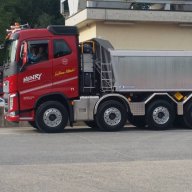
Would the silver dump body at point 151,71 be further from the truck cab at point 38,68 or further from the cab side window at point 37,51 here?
the cab side window at point 37,51

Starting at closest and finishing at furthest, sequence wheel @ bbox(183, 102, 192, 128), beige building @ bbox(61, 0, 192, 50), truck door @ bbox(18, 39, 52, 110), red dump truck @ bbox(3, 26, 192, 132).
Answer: truck door @ bbox(18, 39, 52, 110) < red dump truck @ bbox(3, 26, 192, 132) < wheel @ bbox(183, 102, 192, 128) < beige building @ bbox(61, 0, 192, 50)

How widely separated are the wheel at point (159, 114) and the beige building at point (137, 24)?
304 inches

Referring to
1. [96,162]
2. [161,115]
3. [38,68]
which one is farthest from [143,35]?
[96,162]

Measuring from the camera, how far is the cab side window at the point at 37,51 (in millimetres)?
18203

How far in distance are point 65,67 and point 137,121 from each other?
12.7 feet

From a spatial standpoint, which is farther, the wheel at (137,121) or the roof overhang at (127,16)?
the roof overhang at (127,16)

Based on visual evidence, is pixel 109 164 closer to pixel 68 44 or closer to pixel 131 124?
pixel 68 44

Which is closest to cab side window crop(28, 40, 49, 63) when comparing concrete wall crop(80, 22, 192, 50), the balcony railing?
concrete wall crop(80, 22, 192, 50)

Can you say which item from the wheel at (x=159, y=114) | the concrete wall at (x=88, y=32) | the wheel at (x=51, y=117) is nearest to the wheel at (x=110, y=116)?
the wheel at (x=159, y=114)

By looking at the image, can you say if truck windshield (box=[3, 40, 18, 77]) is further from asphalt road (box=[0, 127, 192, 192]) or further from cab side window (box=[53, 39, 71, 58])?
asphalt road (box=[0, 127, 192, 192])

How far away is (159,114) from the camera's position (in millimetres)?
19641

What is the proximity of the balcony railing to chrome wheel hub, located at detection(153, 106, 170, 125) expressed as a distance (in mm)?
8330

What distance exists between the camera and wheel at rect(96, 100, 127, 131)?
1891cm

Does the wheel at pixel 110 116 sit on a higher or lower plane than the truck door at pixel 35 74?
lower
